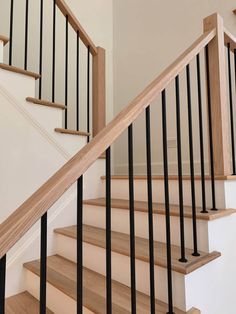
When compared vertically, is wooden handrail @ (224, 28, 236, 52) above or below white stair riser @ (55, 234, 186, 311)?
above

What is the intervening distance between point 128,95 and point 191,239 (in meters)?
2.65

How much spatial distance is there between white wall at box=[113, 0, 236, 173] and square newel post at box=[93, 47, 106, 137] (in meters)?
0.97

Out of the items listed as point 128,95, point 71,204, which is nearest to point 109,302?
point 71,204

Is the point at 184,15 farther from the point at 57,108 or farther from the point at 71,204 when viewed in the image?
the point at 71,204

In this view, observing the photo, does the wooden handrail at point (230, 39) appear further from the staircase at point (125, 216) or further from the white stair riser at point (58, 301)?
the white stair riser at point (58, 301)

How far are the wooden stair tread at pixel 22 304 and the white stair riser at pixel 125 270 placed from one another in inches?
12.9

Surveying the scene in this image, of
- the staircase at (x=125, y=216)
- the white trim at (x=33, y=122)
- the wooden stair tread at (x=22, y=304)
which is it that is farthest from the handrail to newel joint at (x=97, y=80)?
the wooden stair tread at (x=22, y=304)

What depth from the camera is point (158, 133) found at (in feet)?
10.5

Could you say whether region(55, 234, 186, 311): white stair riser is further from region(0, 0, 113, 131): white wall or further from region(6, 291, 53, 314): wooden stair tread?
region(0, 0, 113, 131): white wall

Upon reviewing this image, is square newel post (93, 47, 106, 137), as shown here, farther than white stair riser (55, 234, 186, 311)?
Yes

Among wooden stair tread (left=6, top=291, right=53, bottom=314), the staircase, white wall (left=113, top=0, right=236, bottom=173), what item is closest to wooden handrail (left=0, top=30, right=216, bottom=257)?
the staircase

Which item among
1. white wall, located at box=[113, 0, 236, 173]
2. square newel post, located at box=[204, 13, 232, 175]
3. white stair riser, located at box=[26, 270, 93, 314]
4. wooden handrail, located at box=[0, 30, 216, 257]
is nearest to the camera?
wooden handrail, located at box=[0, 30, 216, 257]

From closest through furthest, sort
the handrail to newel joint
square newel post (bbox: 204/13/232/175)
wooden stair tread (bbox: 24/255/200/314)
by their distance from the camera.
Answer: wooden stair tread (bbox: 24/255/200/314) → square newel post (bbox: 204/13/232/175) → the handrail to newel joint

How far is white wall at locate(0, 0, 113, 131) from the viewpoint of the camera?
2.98 metres
